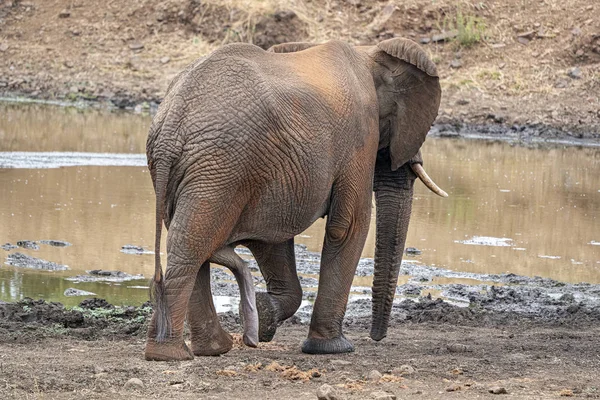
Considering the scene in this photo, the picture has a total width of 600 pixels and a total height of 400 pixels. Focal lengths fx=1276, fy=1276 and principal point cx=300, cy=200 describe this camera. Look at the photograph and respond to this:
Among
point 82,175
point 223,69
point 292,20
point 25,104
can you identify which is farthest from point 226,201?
point 292,20

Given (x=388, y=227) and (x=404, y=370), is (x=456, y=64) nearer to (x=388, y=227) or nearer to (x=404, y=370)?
(x=388, y=227)

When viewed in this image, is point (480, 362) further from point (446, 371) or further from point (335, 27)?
point (335, 27)

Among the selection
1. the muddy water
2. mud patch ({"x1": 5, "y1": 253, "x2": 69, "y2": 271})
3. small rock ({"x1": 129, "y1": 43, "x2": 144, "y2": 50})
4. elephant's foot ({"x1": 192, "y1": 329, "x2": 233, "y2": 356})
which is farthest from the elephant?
small rock ({"x1": 129, "y1": 43, "x2": 144, "y2": 50})

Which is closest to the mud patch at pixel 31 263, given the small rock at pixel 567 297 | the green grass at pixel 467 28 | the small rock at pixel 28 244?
the small rock at pixel 28 244

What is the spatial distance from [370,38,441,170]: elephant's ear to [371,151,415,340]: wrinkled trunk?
18 cm

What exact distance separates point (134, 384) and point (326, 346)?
2.08 m

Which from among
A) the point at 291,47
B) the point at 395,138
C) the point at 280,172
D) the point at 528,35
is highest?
the point at 528,35

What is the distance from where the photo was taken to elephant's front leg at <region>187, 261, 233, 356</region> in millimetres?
7598

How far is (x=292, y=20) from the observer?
31.7m

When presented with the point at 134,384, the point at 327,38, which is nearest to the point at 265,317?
the point at 134,384

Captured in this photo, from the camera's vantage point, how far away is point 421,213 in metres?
15.8

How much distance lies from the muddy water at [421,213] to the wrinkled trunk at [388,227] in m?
1.76

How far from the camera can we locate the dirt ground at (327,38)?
2766 cm

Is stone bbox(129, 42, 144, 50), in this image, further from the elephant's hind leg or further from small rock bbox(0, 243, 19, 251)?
the elephant's hind leg
